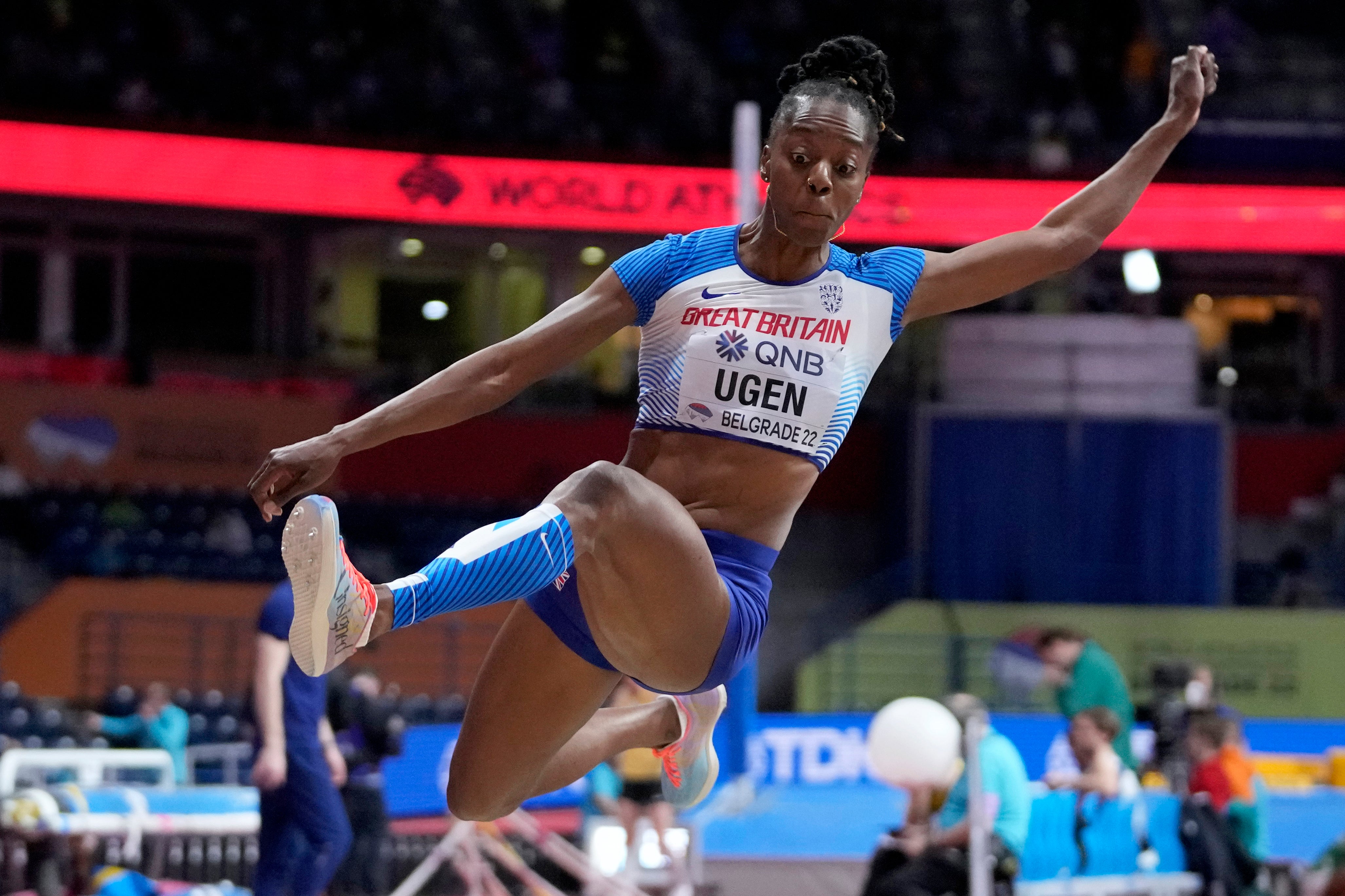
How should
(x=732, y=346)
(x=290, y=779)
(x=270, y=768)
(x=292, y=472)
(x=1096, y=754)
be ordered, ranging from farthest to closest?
1. (x=1096, y=754)
2. (x=290, y=779)
3. (x=270, y=768)
4. (x=732, y=346)
5. (x=292, y=472)

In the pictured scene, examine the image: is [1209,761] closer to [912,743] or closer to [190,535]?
[912,743]

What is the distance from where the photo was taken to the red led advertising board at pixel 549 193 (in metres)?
16.9

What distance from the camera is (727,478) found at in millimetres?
3727

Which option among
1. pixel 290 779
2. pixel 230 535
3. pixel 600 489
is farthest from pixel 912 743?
Answer: pixel 230 535

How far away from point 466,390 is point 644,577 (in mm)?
556

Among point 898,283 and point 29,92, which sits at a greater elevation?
point 29,92

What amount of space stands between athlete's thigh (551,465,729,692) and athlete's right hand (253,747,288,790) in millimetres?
2790

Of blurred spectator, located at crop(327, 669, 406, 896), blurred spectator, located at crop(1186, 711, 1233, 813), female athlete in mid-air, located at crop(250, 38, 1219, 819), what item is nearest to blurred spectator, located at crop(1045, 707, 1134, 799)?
blurred spectator, located at crop(1186, 711, 1233, 813)

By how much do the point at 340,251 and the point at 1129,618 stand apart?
10.7 meters

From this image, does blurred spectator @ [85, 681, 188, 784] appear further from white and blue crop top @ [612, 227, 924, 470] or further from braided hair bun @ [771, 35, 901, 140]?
braided hair bun @ [771, 35, 901, 140]

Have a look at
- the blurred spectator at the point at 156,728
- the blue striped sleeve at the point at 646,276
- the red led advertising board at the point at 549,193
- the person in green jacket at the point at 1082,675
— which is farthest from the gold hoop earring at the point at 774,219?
the red led advertising board at the point at 549,193

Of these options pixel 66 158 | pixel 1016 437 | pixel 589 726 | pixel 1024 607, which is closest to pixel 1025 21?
pixel 1016 437

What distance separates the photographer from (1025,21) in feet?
70.1

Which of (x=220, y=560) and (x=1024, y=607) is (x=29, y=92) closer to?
(x=220, y=560)
